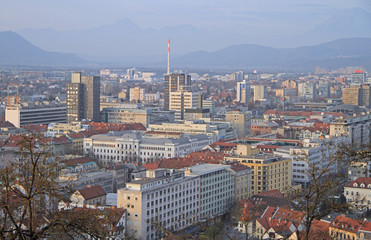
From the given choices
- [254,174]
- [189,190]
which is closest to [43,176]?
[189,190]

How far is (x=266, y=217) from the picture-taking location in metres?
16.5

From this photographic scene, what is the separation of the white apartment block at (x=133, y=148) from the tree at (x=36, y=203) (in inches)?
948

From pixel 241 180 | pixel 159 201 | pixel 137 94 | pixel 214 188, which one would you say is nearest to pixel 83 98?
pixel 241 180

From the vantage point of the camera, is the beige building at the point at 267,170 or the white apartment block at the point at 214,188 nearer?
the white apartment block at the point at 214,188

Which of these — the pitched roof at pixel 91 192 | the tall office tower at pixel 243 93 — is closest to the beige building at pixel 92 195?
the pitched roof at pixel 91 192

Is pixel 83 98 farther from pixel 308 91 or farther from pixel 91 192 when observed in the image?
pixel 308 91

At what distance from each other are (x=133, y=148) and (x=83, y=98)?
43.0ft

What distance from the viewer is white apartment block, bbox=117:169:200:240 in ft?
54.3

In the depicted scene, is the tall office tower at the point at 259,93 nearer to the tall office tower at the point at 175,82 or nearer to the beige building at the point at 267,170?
the tall office tower at the point at 175,82

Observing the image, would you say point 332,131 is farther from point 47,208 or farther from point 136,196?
point 47,208

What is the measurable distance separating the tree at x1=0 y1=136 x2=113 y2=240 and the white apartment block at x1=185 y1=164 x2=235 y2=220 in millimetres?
13999

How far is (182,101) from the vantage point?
153 ft

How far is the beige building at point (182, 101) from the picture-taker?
46.2 m

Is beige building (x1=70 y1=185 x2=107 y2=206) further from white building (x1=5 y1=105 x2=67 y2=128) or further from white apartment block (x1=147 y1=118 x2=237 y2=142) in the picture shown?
white building (x1=5 y1=105 x2=67 y2=128)
